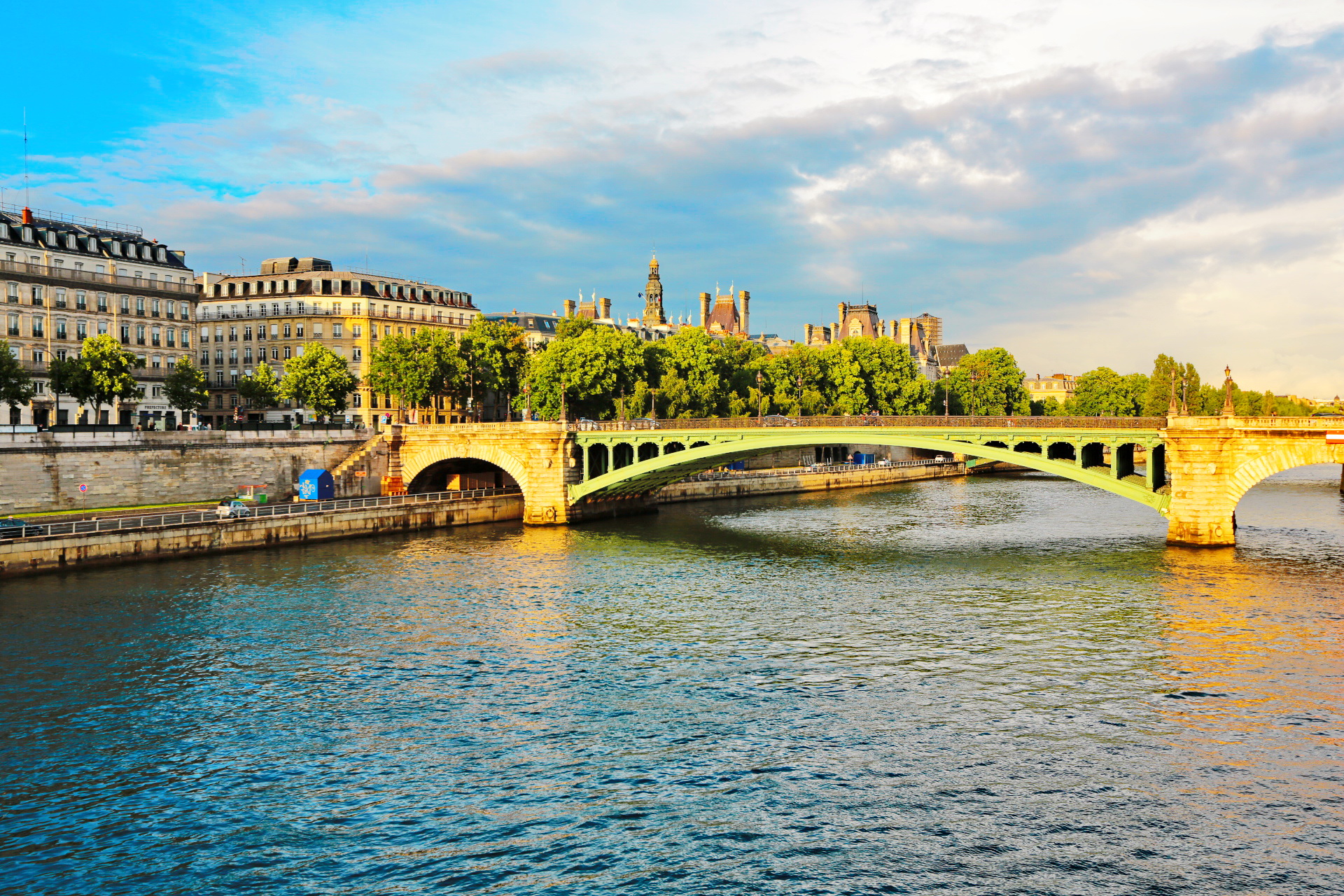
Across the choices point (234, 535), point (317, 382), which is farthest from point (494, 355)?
point (234, 535)

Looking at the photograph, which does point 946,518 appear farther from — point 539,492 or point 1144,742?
point 1144,742

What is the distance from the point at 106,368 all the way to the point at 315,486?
1871 centimetres

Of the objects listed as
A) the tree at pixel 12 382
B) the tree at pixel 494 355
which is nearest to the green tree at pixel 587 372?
the tree at pixel 494 355

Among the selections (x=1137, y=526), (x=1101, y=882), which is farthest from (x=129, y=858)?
(x=1137, y=526)

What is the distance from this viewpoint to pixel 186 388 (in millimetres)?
85438

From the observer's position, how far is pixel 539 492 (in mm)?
71500

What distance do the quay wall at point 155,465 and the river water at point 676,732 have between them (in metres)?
14.8

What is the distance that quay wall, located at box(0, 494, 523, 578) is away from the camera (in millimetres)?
47938

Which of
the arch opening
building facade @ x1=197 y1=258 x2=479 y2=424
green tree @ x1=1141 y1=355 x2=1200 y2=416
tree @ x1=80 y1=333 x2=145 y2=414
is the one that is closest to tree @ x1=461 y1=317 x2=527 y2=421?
building facade @ x1=197 y1=258 x2=479 y2=424

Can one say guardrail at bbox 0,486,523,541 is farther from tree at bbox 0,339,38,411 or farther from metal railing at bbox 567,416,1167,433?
tree at bbox 0,339,38,411

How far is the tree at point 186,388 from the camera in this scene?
84.6 m

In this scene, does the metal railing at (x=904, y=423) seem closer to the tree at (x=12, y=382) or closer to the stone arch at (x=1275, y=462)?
the stone arch at (x=1275, y=462)

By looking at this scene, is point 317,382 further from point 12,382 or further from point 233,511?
point 233,511

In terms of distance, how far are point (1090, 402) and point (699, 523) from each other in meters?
116
